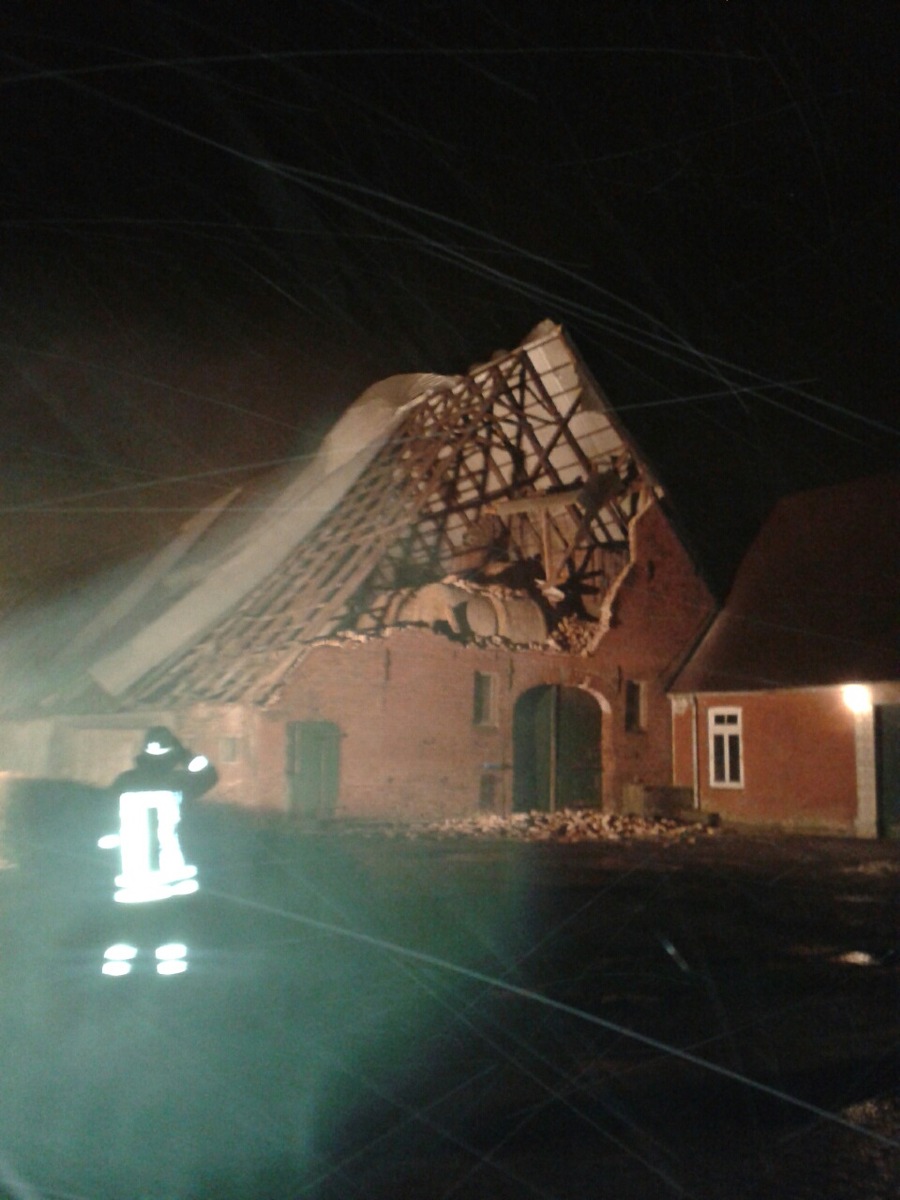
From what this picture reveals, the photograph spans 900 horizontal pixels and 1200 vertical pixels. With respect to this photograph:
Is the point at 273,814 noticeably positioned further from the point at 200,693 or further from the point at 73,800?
the point at 73,800

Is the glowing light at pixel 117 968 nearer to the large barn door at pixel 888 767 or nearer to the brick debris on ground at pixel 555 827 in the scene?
the brick debris on ground at pixel 555 827

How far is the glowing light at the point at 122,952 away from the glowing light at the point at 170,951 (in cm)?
19

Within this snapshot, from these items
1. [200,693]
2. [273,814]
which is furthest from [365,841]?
[200,693]

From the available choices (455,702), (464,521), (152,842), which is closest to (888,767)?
(455,702)

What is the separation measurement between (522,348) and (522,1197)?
19.8m

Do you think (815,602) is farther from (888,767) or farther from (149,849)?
(149,849)

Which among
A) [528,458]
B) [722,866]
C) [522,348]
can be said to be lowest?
[722,866]

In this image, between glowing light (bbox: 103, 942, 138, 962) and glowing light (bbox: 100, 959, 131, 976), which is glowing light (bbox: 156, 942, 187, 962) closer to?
glowing light (bbox: 103, 942, 138, 962)

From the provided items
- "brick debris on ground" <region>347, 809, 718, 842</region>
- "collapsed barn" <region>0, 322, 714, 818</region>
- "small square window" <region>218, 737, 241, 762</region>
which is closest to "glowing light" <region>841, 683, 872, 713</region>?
"brick debris on ground" <region>347, 809, 718, 842</region>

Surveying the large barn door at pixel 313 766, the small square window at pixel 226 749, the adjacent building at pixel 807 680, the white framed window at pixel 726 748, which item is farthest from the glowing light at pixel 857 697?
the small square window at pixel 226 749

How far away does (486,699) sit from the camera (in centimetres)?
2095

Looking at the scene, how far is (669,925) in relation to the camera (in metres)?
9.75

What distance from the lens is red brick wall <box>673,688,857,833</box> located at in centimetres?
1925

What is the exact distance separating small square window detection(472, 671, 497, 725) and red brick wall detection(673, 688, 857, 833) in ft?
15.6
